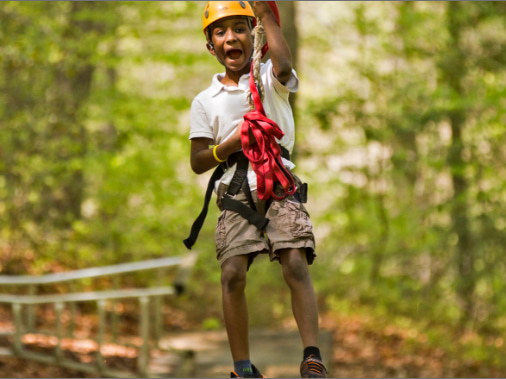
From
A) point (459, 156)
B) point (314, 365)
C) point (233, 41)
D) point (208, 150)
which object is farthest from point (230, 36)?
point (459, 156)

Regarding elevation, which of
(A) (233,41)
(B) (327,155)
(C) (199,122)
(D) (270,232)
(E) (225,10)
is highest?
(B) (327,155)

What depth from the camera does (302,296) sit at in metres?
2.77

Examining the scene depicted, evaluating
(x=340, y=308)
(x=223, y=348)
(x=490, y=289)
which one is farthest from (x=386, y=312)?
(x=223, y=348)

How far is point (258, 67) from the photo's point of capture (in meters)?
2.82

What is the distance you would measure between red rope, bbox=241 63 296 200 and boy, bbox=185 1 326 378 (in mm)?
68

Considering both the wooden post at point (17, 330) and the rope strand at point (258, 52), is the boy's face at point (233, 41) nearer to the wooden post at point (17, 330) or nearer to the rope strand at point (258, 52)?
the rope strand at point (258, 52)

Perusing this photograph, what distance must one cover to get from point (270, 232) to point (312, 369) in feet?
2.07

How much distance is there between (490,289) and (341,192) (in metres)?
3.15

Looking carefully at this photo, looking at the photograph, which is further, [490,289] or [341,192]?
[341,192]

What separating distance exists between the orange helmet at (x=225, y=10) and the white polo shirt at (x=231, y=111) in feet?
0.88

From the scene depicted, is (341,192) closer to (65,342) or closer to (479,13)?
(479,13)

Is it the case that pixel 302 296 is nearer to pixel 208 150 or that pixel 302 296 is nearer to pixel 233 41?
pixel 208 150

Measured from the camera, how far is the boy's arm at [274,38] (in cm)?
274

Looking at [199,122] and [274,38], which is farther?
[199,122]
